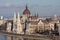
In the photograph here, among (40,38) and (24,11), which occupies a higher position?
(24,11)

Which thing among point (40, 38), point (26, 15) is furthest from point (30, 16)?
point (40, 38)

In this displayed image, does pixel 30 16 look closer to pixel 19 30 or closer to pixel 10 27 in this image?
pixel 10 27

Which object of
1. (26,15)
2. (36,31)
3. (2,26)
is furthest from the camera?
(2,26)

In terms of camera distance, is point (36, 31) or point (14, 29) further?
point (14, 29)

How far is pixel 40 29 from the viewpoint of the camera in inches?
2064

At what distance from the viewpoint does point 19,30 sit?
52.0 meters

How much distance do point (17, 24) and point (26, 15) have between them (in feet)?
27.8

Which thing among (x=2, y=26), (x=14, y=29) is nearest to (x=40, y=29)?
(x=14, y=29)

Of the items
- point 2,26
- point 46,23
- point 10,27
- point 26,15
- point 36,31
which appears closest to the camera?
point 36,31

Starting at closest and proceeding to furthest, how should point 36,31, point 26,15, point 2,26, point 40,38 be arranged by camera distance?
point 40,38 → point 36,31 → point 26,15 → point 2,26

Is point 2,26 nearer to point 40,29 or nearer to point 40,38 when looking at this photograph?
point 40,29

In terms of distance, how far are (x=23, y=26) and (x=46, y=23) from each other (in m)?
4.18

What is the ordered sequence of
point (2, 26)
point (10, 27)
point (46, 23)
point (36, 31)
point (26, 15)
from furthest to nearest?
point (2, 26) → point (26, 15) → point (10, 27) → point (46, 23) → point (36, 31)

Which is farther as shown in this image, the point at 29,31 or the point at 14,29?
the point at 14,29
